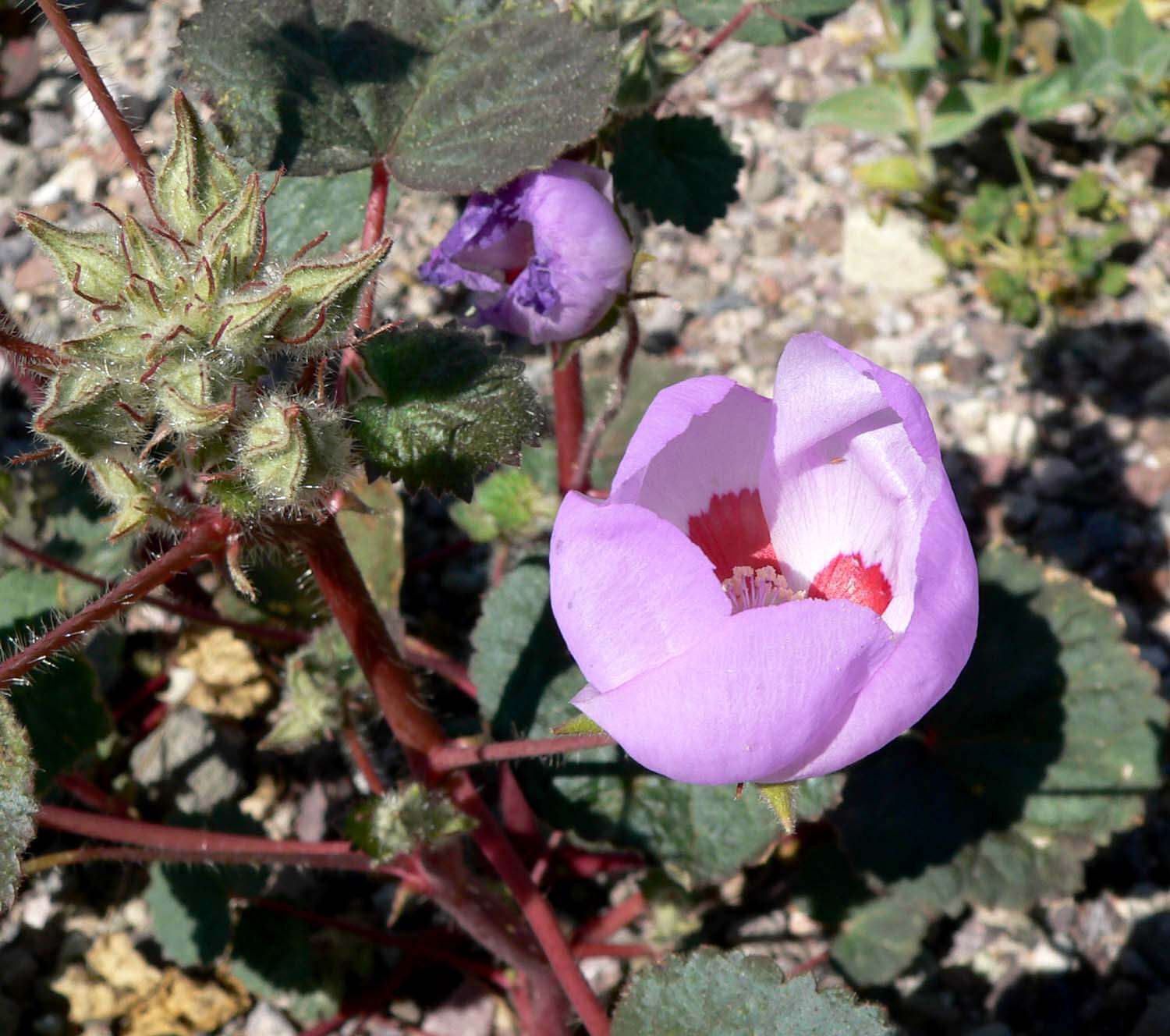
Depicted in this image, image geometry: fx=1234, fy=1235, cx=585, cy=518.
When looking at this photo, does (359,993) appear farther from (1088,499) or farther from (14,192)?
(14,192)

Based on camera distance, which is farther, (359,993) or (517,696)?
(359,993)

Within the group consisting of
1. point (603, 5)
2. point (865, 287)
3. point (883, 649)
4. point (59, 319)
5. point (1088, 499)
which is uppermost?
point (603, 5)

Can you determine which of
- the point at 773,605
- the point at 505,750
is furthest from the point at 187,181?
the point at 505,750

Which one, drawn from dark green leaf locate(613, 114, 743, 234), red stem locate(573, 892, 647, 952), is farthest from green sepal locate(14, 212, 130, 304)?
red stem locate(573, 892, 647, 952)

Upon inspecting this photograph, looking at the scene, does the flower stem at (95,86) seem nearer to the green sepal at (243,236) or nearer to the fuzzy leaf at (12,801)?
the green sepal at (243,236)

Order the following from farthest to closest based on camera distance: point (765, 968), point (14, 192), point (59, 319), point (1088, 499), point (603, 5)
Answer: point (14, 192) < point (59, 319) < point (1088, 499) < point (603, 5) < point (765, 968)

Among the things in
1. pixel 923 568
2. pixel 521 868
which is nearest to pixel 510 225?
pixel 923 568

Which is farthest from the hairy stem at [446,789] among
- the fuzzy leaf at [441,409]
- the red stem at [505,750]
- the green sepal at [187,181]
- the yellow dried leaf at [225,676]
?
the yellow dried leaf at [225,676]
